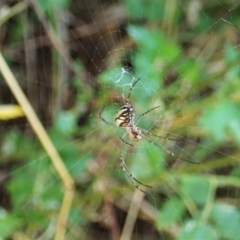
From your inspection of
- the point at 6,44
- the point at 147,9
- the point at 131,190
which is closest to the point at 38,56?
the point at 6,44

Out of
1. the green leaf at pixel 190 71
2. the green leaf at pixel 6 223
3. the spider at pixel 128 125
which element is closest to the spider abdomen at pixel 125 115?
the spider at pixel 128 125

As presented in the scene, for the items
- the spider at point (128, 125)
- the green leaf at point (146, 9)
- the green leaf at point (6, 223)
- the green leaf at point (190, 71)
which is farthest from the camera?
the green leaf at point (146, 9)

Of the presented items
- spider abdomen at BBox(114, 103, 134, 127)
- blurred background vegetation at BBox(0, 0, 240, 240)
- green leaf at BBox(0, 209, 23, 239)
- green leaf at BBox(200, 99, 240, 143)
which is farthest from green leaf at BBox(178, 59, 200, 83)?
green leaf at BBox(0, 209, 23, 239)

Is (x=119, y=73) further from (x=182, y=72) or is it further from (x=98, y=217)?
(x=98, y=217)

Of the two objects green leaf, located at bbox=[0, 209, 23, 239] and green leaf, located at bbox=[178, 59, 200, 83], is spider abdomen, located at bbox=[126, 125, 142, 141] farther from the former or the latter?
green leaf, located at bbox=[0, 209, 23, 239]

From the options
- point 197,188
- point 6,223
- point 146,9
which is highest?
point 146,9

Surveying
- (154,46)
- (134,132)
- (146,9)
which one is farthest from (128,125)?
(146,9)

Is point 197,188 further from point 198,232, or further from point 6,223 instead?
point 6,223

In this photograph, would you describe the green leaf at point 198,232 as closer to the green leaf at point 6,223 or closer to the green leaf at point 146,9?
the green leaf at point 6,223
